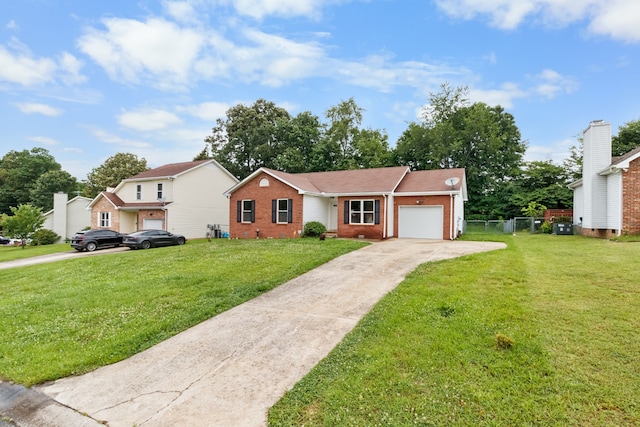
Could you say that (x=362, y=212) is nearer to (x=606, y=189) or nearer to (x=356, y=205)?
(x=356, y=205)

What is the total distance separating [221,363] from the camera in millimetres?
4402

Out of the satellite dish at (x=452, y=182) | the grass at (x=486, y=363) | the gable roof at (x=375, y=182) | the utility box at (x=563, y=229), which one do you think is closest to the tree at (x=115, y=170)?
the gable roof at (x=375, y=182)

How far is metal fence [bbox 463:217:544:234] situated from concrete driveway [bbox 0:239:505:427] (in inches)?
720

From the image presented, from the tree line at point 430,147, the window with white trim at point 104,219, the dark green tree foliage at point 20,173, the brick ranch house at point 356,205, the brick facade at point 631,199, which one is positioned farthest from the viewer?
the dark green tree foliage at point 20,173

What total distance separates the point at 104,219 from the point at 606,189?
34113 mm

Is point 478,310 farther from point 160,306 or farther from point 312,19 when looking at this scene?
point 312,19

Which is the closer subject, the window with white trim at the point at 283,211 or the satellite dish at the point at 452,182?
the satellite dish at the point at 452,182

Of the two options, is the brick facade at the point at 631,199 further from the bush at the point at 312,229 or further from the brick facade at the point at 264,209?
the brick facade at the point at 264,209

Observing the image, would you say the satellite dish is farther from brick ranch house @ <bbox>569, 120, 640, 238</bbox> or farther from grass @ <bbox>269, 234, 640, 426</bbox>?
grass @ <bbox>269, 234, 640, 426</bbox>

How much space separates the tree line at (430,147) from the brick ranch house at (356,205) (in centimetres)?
1192

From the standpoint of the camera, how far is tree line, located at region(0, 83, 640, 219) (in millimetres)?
28266

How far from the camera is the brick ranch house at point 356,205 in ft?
58.0

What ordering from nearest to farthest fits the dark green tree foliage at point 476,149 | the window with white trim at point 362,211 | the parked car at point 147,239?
the window with white trim at point 362,211, the parked car at point 147,239, the dark green tree foliage at point 476,149

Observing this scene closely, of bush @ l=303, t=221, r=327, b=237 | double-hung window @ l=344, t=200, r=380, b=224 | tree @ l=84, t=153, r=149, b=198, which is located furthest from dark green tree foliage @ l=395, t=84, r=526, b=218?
tree @ l=84, t=153, r=149, b=198
